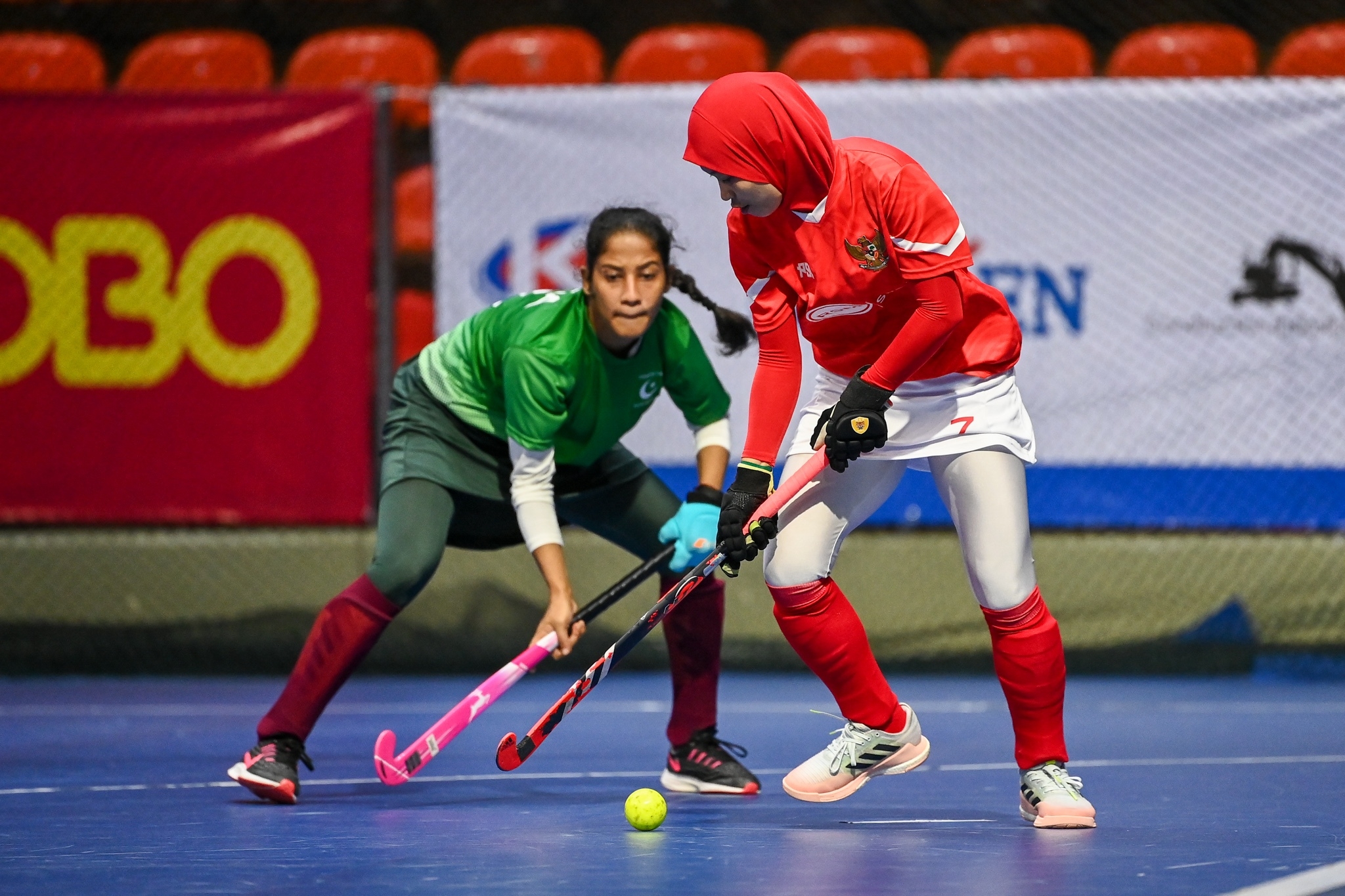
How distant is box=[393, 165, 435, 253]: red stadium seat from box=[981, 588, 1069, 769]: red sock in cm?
378

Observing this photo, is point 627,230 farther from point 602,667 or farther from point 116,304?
point 116,304

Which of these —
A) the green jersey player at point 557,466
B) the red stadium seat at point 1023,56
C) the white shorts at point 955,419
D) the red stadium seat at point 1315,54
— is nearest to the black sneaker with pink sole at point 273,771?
the green jersey player at point 557,466

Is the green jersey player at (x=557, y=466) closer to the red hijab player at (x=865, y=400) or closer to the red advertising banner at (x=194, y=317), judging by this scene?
the red hijab player at (x=865, y=400)

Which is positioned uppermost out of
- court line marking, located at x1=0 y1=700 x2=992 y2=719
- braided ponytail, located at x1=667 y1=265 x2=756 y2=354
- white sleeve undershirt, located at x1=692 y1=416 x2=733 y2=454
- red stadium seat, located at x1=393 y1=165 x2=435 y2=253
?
red stadium seat, located at x1=393 y1=165 x2=435 y2=253

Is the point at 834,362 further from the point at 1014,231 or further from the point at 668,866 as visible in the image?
the point at 1014,231

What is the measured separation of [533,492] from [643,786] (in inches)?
31.0

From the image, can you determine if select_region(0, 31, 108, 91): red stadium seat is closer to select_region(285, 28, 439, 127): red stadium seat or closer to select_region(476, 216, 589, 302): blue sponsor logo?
select_region(285, 28, 439, 127): red stadium seat

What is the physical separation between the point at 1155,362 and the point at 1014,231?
707 mm

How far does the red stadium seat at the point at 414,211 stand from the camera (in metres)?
6.45

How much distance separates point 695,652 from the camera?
387cm

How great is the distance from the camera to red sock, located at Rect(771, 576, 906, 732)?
11.0 feet

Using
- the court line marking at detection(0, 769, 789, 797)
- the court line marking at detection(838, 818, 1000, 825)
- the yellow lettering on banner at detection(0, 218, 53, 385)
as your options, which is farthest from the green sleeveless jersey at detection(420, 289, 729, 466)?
the yellow lettering on banner at detection(0, 218, 53, 385)

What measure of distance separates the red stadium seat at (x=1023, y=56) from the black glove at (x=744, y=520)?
379cm

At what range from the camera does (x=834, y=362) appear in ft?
11.1
